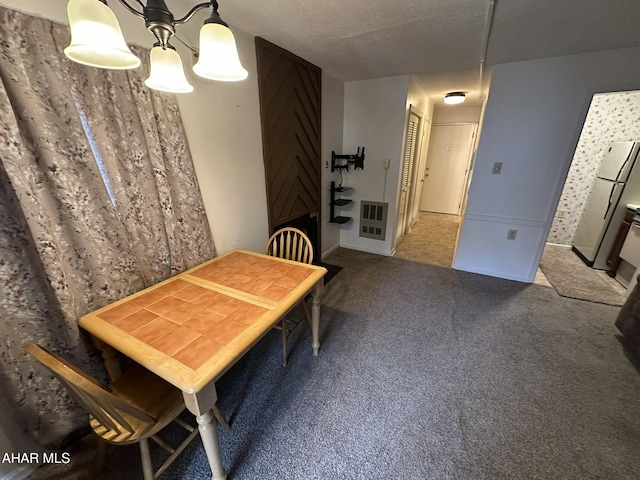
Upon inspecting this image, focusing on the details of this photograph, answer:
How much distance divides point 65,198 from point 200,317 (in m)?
0.83

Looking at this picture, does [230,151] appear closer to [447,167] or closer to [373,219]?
[373,219]

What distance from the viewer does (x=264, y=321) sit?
46.6 inches

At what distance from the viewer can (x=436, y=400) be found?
5.09 feet

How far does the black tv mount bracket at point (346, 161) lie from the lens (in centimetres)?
348

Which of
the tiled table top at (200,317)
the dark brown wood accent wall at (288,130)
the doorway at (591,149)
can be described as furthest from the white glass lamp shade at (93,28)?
the doorway at (591,149)

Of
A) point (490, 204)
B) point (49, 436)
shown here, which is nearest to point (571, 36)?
point (490, 204)

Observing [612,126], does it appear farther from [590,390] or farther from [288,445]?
[288,445]

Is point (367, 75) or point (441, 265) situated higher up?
point (367, 75)

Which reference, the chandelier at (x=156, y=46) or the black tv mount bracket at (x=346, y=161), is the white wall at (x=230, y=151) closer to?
the chandelier at (x=156, y=46)

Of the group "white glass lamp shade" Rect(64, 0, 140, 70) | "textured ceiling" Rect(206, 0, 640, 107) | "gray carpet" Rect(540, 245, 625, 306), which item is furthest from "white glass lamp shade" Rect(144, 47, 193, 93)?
"gray carpet" Rect(540, 245, 625, 306)

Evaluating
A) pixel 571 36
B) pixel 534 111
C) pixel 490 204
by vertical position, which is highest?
pixel 571 36

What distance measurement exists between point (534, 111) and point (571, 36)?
698 millimetres

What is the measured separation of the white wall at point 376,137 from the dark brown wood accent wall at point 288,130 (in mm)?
739

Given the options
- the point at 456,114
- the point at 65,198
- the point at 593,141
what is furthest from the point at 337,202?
the point at 593,141
